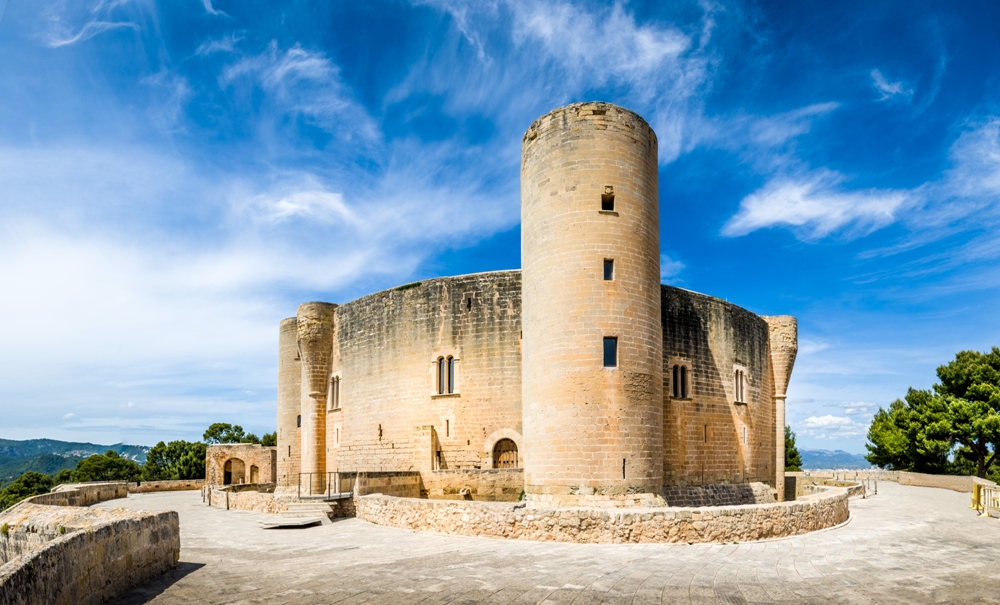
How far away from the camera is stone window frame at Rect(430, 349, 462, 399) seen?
24422 mm

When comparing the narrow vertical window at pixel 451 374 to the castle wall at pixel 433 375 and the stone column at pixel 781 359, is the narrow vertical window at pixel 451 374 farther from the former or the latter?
the stone column at pixel 781 359

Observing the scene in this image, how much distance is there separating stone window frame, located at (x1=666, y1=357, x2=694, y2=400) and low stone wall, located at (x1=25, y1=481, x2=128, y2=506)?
20071 millimetres

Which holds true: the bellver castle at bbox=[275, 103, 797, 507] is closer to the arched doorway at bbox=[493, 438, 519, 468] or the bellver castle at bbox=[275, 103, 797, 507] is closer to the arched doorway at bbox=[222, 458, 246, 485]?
the arched doorway at bbox=[493, 438, 519, 468]

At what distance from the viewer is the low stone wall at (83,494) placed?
23.0m

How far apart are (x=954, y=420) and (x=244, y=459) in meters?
43.0

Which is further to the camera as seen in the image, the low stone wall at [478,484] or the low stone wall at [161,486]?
the low stone wall at [161,486]

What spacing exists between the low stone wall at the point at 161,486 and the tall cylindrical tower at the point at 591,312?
26555 millimetres

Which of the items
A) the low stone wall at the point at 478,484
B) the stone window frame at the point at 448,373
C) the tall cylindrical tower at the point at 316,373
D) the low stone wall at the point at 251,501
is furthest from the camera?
the tall cylindrical tower at the point at 316,373

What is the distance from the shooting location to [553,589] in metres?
9.24

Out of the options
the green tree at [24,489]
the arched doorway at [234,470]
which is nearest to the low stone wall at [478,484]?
the arched doorway at [234,470]

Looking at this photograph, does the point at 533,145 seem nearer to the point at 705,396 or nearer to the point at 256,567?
the point at 705,396

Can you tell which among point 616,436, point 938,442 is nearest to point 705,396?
point 616,436

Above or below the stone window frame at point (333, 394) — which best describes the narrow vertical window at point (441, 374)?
above

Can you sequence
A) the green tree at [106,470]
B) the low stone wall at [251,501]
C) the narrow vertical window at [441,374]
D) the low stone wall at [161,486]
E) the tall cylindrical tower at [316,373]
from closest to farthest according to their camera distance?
1. the low stone wall at [251,501]
2. the narrow vertical window at [441,374]
3. the tall cylindrical tower at [316,373]
4. the low stone wall at [161,486]
5. the green tree at [106,470]
